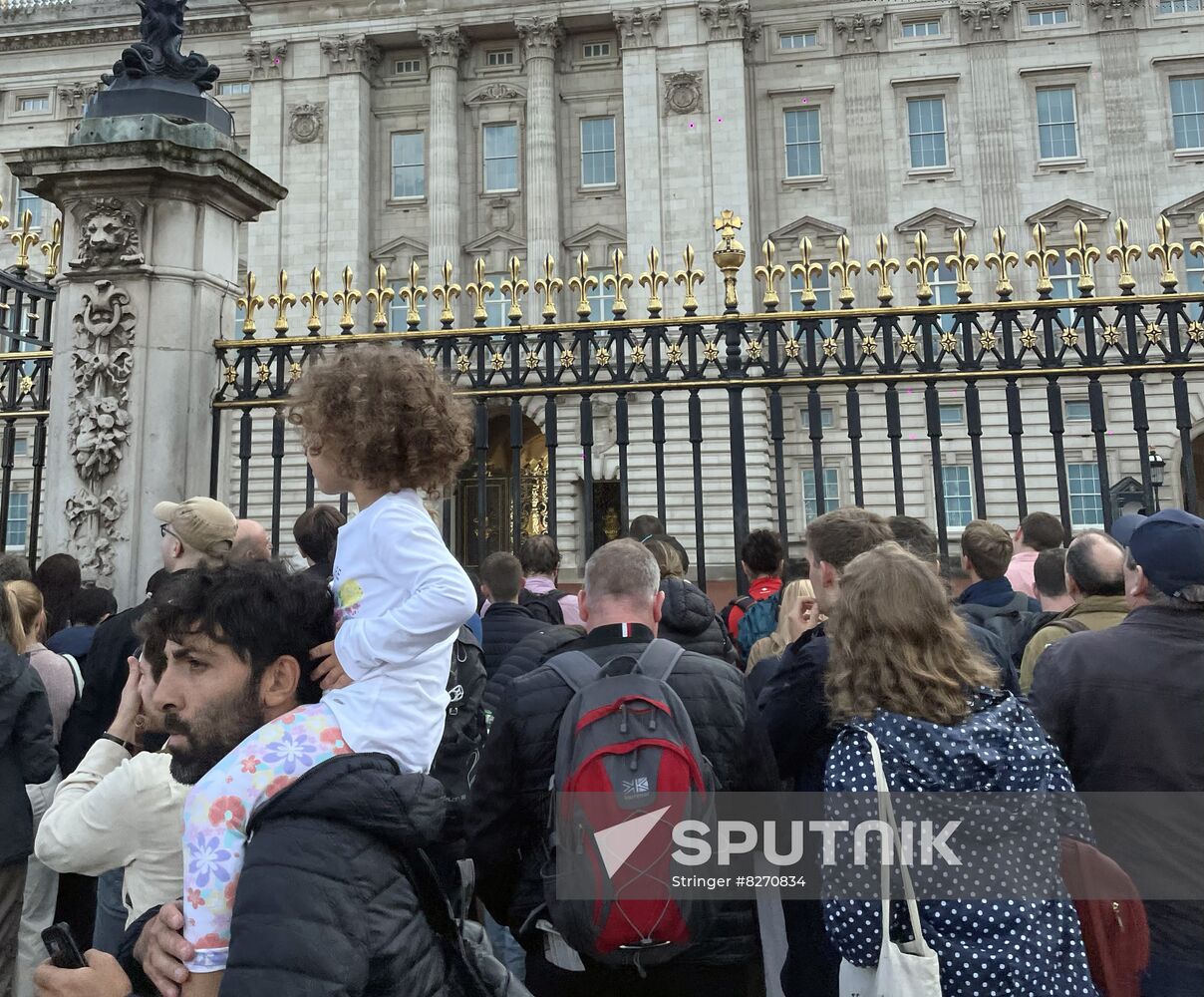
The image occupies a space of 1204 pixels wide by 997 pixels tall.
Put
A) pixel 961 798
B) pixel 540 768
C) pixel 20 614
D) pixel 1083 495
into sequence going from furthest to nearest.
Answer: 1. pixel 1083 495
2. pixel 20 614
3. pixel 540 768
4. pixel 961 798

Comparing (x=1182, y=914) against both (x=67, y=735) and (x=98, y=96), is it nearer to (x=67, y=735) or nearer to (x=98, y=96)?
(x=67, y=735)

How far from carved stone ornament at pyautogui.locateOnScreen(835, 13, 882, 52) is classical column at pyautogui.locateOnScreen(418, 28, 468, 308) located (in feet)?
38.7

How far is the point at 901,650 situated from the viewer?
2463 millimetres

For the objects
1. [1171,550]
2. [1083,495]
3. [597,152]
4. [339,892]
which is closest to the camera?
[339,892]

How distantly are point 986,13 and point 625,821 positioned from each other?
3347 cm

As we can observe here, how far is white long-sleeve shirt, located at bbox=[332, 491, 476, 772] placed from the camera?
6.75ft

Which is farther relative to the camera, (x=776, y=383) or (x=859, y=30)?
(x=859, y=30)

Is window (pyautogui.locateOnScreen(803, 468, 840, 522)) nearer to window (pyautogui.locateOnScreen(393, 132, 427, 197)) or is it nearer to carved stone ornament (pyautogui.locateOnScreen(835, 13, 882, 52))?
carved stone ornament (pyautogui.locateOnScreen(835, 13, 882, 52))

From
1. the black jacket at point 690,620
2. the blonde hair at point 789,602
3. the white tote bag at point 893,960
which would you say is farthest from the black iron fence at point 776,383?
the white tote bag at point 893,960

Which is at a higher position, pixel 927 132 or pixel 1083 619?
pixel 927 132

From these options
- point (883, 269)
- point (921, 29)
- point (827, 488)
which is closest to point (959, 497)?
point (827, 488)

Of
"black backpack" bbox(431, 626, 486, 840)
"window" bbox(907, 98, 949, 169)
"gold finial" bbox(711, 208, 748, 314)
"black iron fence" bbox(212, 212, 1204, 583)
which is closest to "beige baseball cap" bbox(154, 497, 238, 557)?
"black iron fence" bbox(212, 212, 1204, 583)

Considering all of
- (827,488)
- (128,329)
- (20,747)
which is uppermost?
(827,488)

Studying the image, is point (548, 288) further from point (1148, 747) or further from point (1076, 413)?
point (1076, 413)
